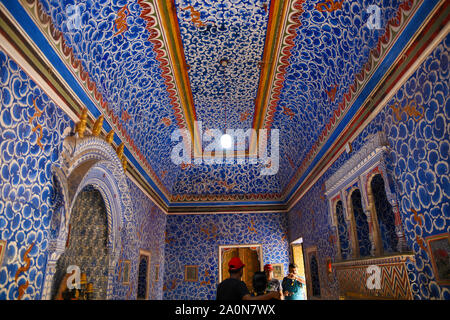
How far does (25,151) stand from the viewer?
2.50m

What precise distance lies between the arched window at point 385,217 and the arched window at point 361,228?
21 centimetres

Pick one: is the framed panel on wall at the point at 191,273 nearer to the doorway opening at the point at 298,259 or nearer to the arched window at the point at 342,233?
the doorway opening at the point at 298,259

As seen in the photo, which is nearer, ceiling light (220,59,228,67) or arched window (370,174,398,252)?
arched window (370,174,398,252)

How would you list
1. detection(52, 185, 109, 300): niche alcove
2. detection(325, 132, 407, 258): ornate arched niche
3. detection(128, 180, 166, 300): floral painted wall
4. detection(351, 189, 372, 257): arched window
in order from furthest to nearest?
1. detection(128, 180, 166, 300): floral painted wall
2. detection(52, 185, 109, 300): niche alcove
3. detection(351, 189, 372, 257): arched window
4. detection(325, 132, 407, 258): ornate arched niche

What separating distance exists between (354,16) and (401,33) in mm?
725

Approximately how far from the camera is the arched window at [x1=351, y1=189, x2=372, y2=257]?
14.0 ft

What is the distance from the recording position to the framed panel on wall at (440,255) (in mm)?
2303

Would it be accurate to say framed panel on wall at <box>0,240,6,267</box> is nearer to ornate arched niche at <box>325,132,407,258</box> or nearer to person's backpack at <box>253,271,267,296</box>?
person's backpack at <box>253,271,267,296</box>

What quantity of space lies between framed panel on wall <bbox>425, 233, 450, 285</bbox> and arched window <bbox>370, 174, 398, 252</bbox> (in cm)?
148

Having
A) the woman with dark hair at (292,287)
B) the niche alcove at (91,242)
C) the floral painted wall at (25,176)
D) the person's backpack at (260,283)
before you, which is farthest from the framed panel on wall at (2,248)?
the woman with dark hair at (292,287)

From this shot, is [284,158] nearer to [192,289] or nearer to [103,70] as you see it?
[192,289]

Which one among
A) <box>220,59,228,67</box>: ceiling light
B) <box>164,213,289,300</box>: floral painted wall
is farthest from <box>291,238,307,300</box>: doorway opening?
<box>220,59,228,67</box>: ceiling light

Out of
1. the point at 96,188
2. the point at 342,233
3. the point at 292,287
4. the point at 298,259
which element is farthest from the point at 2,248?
the point at 298,259

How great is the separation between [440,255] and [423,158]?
778 millimetres
